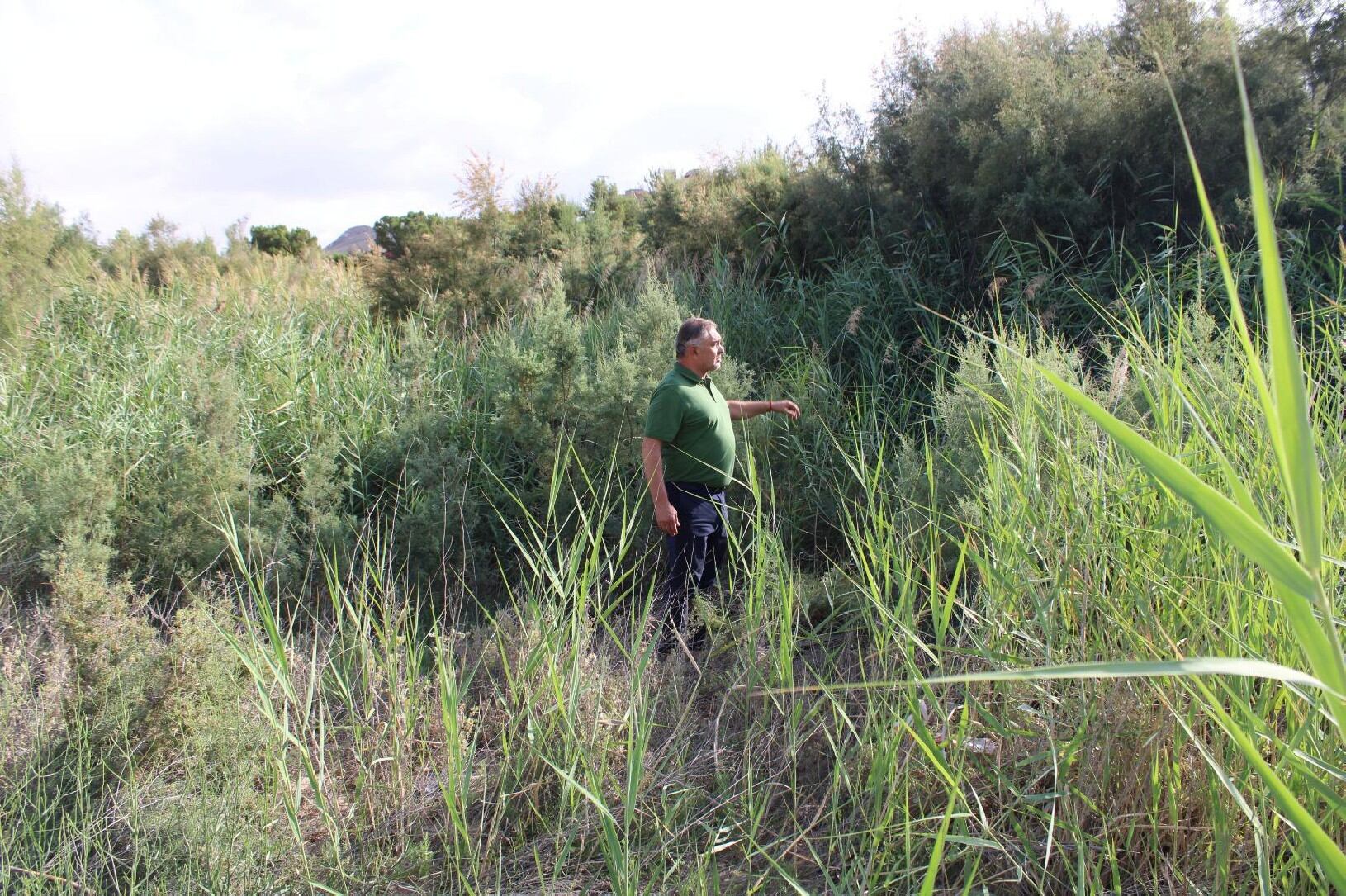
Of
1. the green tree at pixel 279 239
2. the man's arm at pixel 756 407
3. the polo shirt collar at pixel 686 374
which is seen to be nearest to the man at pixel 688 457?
the polo shirt collar at pixel 686 374

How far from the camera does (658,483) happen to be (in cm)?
483

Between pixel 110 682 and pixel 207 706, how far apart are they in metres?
Answer: 0.59

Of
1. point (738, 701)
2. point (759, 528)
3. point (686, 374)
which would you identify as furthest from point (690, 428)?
point (759, 528)

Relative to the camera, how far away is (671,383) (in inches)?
193

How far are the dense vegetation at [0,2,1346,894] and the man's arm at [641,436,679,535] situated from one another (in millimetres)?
421

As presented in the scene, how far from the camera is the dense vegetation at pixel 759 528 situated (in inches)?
102

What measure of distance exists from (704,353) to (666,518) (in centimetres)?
92

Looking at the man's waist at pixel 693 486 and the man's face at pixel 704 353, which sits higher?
the man's face at pixel 704 353

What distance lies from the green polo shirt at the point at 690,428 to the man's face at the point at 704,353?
0.20 ft

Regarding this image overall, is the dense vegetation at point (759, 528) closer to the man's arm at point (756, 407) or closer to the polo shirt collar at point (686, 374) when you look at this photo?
the man's arm at point (756, 407)

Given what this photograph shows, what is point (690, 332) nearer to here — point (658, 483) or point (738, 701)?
point (658, 483)

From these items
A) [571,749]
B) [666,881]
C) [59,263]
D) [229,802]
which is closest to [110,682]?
[229,802]

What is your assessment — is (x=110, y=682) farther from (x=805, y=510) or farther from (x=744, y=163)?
(x=744, y=163)

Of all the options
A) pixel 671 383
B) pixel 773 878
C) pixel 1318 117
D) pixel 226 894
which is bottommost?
pixel 773 878
